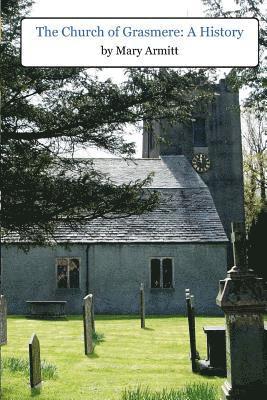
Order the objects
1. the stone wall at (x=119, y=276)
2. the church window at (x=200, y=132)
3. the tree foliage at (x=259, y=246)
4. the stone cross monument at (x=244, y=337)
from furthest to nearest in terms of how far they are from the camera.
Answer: the church window at (x=200, y=132), the tree foliage at (x=259, y=246), the stone wall at (x=119, y=276), the stone cross monument at (x=244, y=337)

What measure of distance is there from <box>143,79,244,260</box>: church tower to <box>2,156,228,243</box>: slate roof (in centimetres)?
525

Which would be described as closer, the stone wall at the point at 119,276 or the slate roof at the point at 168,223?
the stone wall at the point at 119,276

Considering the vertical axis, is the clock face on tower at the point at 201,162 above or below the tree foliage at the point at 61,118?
above

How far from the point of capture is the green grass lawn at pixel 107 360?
818 centimetres

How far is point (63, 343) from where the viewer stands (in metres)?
13.7

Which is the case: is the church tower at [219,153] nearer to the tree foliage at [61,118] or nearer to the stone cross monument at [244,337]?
the tree foliage at [61,118]

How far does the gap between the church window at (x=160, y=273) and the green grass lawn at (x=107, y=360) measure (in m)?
6.48

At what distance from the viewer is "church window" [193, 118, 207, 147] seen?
35688 millimetres

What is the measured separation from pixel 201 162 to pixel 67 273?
14.1m

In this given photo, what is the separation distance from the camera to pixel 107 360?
11.0m

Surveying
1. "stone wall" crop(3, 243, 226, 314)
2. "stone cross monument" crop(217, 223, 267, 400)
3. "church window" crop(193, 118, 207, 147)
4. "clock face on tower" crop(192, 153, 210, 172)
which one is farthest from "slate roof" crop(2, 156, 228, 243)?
"stone cross monument" crop(217, 223, 267, 400)

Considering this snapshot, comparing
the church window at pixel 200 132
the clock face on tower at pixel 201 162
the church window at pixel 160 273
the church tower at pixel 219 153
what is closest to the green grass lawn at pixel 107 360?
the church window at pixel 160 273

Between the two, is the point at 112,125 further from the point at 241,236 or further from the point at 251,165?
the point at 251,165

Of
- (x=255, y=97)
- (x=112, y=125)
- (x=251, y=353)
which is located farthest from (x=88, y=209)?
(x=255, y=97)
